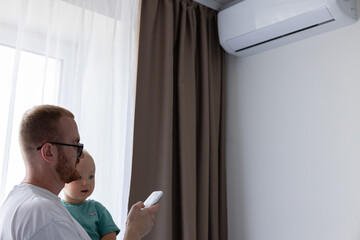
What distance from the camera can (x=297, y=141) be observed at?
2303mm

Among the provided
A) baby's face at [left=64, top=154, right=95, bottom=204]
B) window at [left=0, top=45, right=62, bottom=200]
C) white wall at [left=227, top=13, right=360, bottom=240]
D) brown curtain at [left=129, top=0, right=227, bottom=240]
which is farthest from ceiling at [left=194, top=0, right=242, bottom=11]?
baby's face at [left=64, top=154, right=95, bottom=204]

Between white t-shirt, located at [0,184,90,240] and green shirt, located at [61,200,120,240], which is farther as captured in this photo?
green shirt, located at [61,200,120,240]

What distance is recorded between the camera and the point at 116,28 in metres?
2.21

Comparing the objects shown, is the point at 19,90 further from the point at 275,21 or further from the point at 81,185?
the point at 275,21

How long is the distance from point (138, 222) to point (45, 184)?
35 cm

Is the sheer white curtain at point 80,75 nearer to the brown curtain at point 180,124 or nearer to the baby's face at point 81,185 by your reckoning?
the brown curtain at point 180,124

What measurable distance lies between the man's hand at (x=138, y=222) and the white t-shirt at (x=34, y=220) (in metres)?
0.21

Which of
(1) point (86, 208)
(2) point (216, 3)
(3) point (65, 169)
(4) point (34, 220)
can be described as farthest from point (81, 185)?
(2) point (216, 3)

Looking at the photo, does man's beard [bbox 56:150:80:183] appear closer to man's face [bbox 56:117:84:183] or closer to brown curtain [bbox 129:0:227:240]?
man's face [bbox 56:117:84:183]

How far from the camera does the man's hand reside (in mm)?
1329

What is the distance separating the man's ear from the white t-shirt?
0.11 meters

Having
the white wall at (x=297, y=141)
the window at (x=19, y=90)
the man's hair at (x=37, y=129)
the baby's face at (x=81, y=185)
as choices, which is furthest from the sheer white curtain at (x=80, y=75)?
the white wall at (x=297, y=141)

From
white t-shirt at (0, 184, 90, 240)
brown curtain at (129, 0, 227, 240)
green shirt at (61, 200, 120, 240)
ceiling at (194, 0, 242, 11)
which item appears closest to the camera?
white t-shirt at (0, 184, 90, 240)

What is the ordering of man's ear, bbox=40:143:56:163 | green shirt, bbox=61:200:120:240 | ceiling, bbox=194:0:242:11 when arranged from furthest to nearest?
1. ceiling, bbox=194:0:242:11
2. green shirt, bbox=61:200:120:240
3. man's ear, bbox=40:143:56:163
